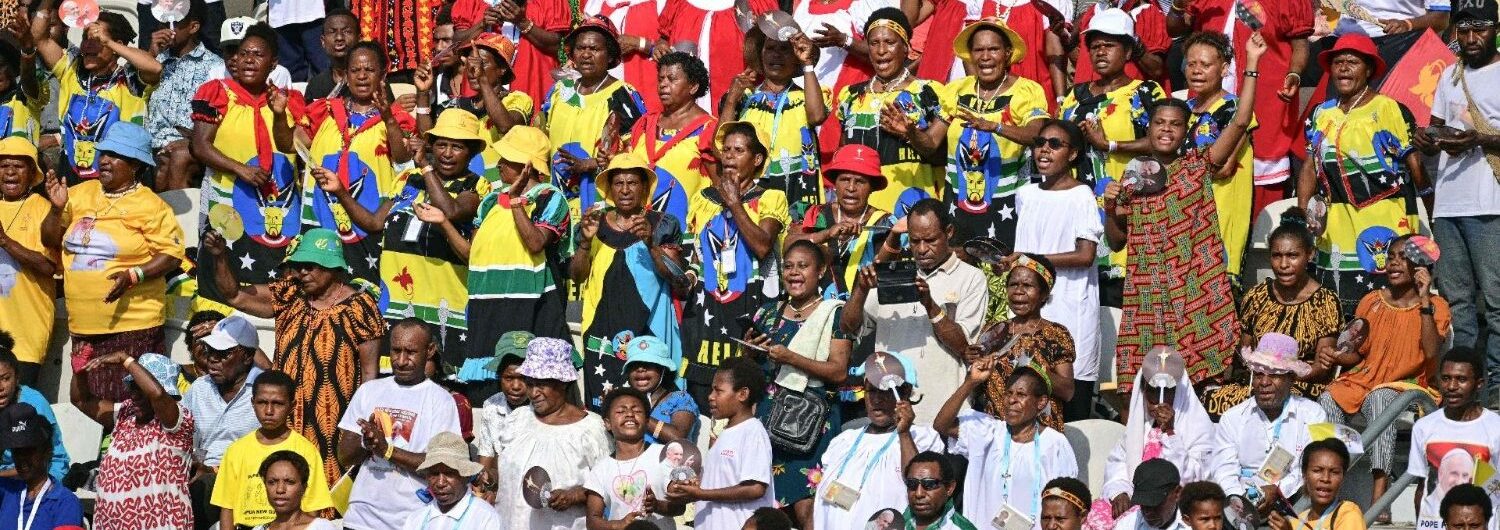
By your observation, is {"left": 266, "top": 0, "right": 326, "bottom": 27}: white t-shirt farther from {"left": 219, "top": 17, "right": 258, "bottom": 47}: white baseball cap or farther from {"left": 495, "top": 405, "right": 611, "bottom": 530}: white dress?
{"left": 495, "top": 405, "right": 611, "bottom": 530}: white dress

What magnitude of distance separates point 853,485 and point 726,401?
0.74 meters

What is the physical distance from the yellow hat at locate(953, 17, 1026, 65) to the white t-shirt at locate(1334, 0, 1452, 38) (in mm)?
1953

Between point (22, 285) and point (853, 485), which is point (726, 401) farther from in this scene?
point (22, 285)

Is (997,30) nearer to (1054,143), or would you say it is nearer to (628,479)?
(1054,143)

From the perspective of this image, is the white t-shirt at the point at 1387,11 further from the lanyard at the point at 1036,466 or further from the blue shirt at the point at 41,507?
the blue shirt at the point at 41,507

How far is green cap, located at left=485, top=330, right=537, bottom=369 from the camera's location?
530 inches

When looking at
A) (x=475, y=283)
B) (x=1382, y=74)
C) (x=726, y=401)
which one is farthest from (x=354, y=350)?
(x=1382, y=74)

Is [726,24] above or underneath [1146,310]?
above

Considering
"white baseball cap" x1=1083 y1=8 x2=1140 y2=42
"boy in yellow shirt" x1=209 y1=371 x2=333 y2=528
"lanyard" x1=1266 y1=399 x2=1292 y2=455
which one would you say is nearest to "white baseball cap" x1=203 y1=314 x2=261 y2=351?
"boy in yellow shirt" x1=209 y1=371 x2=333 y2=528

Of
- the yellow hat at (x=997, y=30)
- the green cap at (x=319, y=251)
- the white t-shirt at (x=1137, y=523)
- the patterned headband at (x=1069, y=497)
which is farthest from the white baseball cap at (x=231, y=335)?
the white t-shirt at (x=1137, y=523)

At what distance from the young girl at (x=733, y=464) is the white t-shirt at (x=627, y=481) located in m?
0.12

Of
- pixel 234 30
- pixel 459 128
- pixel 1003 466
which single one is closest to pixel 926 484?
pixel 1003 466

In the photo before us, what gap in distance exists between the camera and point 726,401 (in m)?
12.8

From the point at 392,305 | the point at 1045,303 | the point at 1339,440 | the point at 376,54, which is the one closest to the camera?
the point at 1339,440
